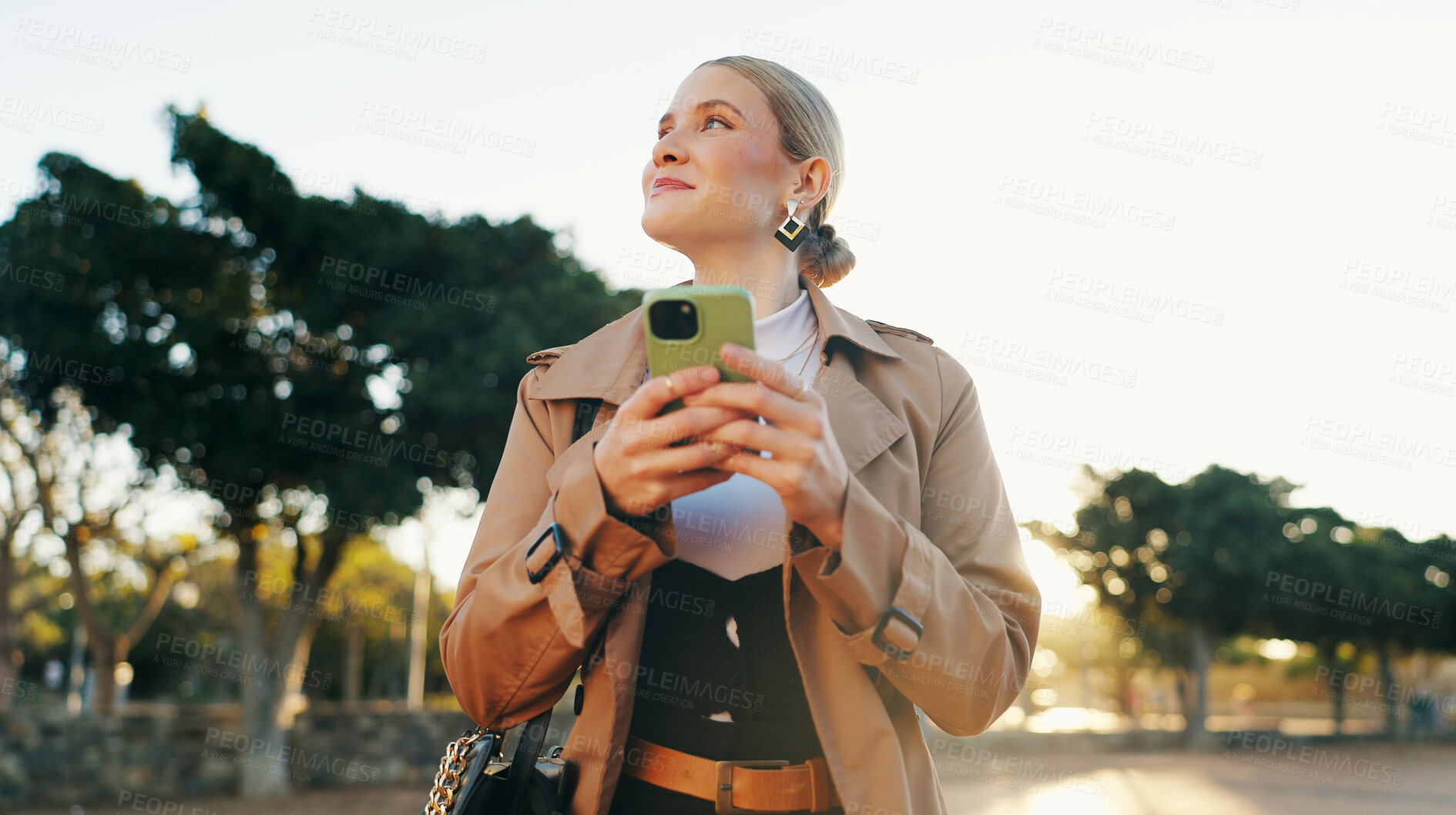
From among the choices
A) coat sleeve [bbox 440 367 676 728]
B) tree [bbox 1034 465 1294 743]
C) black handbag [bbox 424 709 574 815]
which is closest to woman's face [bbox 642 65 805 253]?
coat sleeve [bbox 440 367 676 728]

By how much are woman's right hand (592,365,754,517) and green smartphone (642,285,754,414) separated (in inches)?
1.2

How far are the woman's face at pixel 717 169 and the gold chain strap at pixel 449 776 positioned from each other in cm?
101

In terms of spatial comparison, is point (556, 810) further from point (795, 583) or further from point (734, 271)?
point (734, 271)

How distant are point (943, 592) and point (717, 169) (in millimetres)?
915

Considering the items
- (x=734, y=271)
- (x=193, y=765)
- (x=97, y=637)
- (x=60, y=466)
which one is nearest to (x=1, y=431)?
(x=60, y=466)

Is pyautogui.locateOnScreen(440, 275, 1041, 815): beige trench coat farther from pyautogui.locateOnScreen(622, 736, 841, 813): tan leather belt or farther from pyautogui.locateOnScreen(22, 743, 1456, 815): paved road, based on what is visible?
pyautogui.locateOnScreen(22, 743, 1456, 815): paved road

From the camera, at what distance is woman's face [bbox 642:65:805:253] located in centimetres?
178

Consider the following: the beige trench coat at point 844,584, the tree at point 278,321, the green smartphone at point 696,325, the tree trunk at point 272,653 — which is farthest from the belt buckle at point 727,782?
the tree trunk at point 272,653

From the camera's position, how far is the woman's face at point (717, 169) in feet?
5.85

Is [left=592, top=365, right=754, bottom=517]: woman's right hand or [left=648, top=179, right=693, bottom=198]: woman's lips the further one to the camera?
[left=648, top=179, right=693, bottom=198]: woman's lips

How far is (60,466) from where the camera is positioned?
16.2 m

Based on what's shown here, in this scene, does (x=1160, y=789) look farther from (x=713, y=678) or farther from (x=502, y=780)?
(x=502, y=780)

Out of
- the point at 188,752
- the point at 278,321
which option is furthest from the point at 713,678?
the point at 188,752

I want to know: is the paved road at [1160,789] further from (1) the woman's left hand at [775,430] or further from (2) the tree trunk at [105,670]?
(1) the woman's left hand at [775,430]
